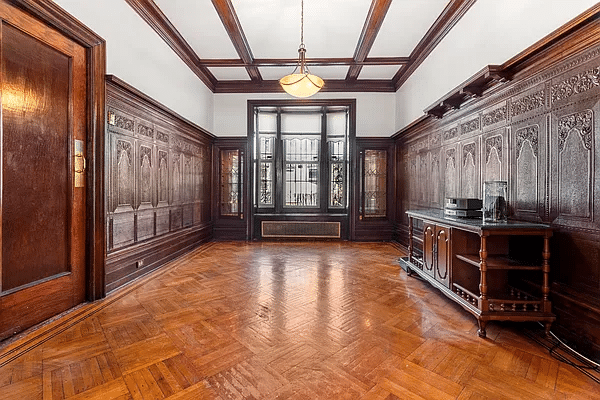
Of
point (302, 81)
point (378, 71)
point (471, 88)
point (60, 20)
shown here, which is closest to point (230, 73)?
point (302, 81)

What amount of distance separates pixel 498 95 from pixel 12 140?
446cm

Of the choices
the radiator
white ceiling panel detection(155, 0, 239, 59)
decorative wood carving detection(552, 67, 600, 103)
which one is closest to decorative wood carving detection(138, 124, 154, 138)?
white ceiling panel detection(155, 0, 239, 59)

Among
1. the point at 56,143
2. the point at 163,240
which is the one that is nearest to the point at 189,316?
the point at 56,143

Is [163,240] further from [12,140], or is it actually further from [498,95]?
[498,95]

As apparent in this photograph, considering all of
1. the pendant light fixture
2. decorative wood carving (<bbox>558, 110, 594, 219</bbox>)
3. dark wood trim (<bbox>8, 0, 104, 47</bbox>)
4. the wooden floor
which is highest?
the pendant light fixture

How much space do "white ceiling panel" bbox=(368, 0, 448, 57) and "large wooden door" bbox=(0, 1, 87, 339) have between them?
383 cm

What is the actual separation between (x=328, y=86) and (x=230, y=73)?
2137 millimetres

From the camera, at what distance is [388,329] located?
2.44m

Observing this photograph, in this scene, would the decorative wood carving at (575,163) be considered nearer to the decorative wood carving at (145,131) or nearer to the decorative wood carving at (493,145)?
the decorative wood carving at (493,145)

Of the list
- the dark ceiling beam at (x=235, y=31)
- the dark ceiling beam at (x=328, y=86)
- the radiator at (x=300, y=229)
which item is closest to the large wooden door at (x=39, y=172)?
the dark ceiling beam at (x=235, y=31)

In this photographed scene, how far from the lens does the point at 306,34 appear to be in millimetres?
4719

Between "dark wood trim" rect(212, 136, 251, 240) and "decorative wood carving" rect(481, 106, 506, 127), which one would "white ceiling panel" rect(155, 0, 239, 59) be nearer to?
"dark wood trim" rect(212, 136, 251, 240)

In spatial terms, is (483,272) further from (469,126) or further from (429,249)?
(469,126)

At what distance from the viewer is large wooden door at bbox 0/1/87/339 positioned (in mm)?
2277
